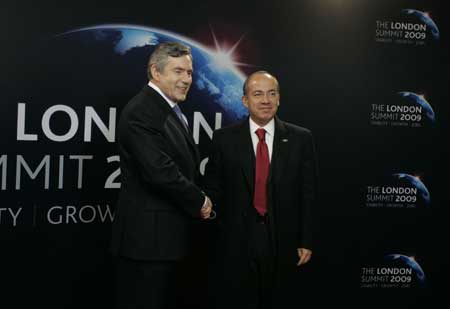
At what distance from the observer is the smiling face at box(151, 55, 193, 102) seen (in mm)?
2660

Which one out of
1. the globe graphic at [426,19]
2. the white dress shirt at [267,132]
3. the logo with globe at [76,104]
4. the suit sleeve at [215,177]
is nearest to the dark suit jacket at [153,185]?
the suit sleeve at [215,177]

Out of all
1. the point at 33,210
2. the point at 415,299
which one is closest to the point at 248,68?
the point at 33,210

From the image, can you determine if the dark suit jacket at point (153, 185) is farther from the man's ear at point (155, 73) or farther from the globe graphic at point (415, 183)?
the globe graphic at point (415, 183)

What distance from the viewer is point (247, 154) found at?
2.91 metres

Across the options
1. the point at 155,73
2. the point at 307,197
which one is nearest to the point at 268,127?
the point at 307,197

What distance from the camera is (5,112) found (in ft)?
10.3

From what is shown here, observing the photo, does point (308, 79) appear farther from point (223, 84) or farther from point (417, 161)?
point (417, 161)

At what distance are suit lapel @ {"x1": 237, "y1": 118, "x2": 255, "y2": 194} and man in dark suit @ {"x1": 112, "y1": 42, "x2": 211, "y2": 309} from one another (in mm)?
316

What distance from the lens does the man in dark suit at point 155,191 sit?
2.52 m

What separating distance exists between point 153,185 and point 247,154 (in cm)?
60

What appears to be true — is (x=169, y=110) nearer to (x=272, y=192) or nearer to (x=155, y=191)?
Answer: (x=155, y=191)

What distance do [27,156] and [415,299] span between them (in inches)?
114

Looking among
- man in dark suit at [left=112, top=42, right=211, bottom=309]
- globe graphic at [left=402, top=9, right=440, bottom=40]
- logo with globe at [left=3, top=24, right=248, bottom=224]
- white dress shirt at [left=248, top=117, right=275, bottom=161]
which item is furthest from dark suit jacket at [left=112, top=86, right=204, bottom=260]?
globe graphic at [left=402, top=9, right=440, bottom=40]

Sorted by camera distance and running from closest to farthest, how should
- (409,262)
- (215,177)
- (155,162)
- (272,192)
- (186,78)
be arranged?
(155,162)
(186,78)
(272,192)
(215,177)
(409,262)
